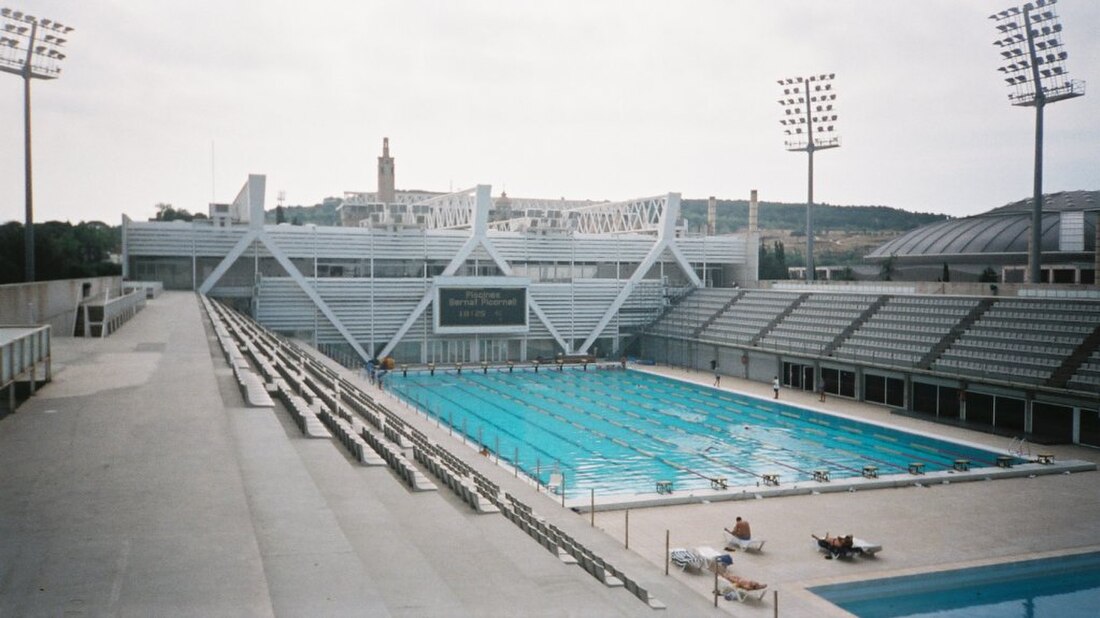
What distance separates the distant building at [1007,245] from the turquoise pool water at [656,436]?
1081 inches

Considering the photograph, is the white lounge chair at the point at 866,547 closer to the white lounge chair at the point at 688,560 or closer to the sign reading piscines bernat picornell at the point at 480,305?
the white lounge chair at the point at 688,560

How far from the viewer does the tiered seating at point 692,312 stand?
49438 mm

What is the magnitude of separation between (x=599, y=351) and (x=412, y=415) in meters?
26.8

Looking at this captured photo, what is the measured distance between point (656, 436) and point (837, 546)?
535 inches

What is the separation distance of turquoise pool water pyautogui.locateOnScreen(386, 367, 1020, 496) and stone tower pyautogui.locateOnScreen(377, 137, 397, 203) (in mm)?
39339

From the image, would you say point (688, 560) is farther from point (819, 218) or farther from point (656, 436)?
point (819, 218)

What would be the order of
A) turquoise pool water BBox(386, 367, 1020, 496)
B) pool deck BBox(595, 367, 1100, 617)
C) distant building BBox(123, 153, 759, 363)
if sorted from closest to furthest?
pool deck BBox(595, 367, 1100, 617) → turquoise pool water BBox(386, 367, 1020, 496) → distant building BBox(123, 153, 759, 363)

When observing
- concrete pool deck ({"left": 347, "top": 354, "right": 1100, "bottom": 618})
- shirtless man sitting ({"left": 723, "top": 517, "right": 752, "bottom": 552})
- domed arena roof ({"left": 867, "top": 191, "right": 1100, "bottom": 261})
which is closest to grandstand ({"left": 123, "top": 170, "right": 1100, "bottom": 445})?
concrete pool deck ({"left": 347, "top": 354, "right": 1100, "bottom": 618})

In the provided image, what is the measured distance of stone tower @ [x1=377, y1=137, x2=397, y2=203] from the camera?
3066 inches

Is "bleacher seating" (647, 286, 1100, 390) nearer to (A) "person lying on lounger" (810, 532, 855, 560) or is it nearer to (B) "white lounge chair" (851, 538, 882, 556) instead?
(B) "white lounge chair" (851, 538, 882, 556)

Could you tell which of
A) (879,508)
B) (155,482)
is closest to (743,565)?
(879,508)

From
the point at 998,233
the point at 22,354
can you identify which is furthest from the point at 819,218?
the point at 22,354

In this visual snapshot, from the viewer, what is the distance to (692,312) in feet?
168

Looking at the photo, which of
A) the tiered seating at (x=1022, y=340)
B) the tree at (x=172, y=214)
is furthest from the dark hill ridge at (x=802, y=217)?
the tiered seating at (x=1022, y=340)
